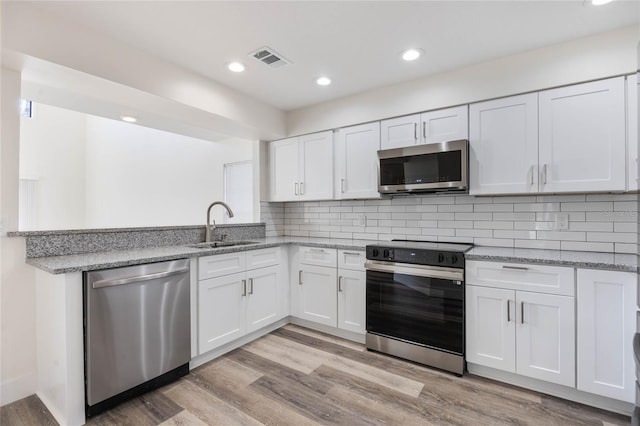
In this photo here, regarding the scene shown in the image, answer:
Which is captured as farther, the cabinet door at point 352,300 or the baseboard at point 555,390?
the cabinet door at point 352,300

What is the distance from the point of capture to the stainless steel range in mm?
2285

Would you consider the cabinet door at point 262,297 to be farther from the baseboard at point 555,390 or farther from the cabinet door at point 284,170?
the baseboard at point 555,390

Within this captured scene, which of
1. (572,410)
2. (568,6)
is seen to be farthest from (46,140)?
(572,410)

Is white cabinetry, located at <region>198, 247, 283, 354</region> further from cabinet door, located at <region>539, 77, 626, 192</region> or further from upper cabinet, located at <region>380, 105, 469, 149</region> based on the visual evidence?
cabinet door, located at <region>539, 77, 626, 192</region>

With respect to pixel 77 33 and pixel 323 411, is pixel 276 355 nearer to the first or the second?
pixel 323 411

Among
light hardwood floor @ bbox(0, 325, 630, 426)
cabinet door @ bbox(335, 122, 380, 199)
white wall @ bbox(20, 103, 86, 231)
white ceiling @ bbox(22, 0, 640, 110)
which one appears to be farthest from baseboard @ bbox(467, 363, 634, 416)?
white wall @ bbox(20, 103, 86, 231)

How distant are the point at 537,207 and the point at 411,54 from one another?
162 cm

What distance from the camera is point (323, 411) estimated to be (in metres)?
1.88

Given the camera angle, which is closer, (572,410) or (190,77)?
(572,410)

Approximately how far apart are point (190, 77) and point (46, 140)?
570 cm

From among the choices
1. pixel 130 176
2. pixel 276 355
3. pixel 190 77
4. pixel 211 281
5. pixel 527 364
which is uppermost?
pixel 190 77

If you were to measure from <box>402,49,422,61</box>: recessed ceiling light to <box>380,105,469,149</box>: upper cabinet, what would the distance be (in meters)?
0.52

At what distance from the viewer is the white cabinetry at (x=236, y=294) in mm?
2443

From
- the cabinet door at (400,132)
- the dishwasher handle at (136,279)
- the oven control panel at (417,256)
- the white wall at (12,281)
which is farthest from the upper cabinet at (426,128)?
the white wall at (12,281)
